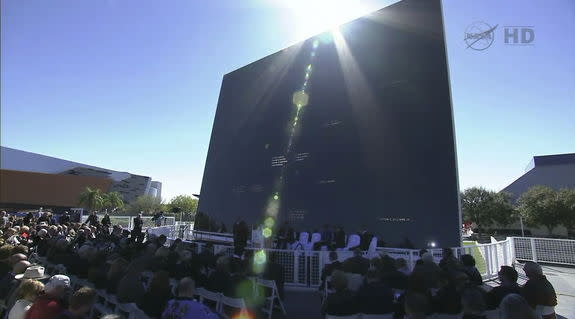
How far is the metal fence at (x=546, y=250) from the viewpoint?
1259 centimetres

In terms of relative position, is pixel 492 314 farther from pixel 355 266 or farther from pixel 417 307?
pixel 355 266

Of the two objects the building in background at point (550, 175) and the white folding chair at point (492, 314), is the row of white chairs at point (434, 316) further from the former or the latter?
the building in background at point (550, 175)

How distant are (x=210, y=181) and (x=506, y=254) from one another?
43.5ft

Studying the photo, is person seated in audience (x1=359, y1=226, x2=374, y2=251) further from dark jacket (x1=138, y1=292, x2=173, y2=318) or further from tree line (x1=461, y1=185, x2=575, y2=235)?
tree line (x1=461, y1=185, x2=575, y2=235)

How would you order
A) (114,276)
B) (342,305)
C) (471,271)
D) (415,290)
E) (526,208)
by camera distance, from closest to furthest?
1. (342,305)
2. (415,290)
3. (114,276)
4. (471,271)
5. (526,208)

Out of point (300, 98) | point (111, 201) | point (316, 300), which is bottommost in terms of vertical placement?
point (316, 300)

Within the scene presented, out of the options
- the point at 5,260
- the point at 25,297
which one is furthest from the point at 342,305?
the point at 5,260

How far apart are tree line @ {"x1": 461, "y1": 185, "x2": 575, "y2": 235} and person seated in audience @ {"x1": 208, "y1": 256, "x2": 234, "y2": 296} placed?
32.0m

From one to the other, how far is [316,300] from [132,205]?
67383 millimetres

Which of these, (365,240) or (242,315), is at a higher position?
(365,240)

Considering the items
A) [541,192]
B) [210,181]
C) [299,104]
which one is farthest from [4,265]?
[541,192]

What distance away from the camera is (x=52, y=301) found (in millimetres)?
3162

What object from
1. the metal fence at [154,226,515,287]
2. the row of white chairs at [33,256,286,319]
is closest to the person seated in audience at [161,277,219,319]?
the row of white chairs at [33,256,286,319]

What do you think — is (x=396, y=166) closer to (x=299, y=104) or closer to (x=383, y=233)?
(x=383, y=233)
